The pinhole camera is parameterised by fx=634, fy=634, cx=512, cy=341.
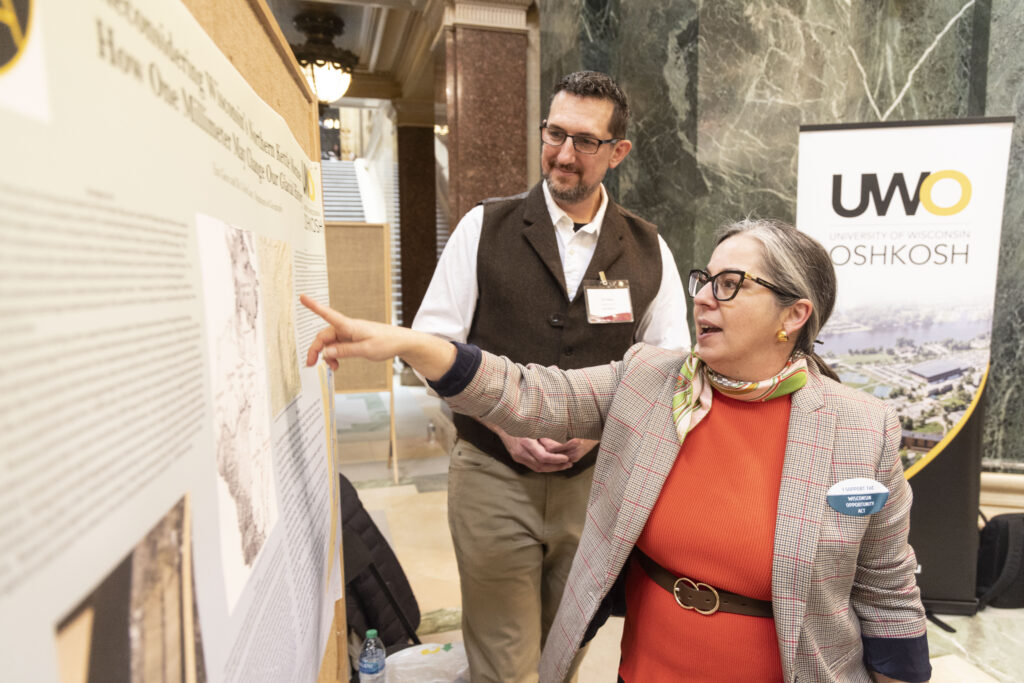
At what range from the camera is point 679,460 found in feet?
4.25

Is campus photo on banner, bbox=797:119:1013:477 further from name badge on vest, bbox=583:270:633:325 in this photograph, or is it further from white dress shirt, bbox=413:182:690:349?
name badge on vest, bbox=583:270:633:325

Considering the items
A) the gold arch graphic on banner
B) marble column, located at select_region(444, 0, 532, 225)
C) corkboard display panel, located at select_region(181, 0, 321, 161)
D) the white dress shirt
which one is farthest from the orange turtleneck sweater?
marble column, located at select_region(444, 0, 532, 225)

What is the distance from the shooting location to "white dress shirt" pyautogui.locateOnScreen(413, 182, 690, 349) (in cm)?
173

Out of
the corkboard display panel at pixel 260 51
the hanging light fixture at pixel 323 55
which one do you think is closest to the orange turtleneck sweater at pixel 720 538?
the corkboard display panel at pixel 260 51

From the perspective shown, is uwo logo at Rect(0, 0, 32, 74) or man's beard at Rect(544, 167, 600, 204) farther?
man's beard at Rect(544, 167, 600, 204)

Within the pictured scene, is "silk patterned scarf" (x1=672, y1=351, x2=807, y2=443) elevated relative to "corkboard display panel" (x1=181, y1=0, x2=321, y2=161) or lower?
lower

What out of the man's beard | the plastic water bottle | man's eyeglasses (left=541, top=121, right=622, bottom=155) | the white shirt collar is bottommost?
the plastic water bottle

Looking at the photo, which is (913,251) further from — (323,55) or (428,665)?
(323,55)

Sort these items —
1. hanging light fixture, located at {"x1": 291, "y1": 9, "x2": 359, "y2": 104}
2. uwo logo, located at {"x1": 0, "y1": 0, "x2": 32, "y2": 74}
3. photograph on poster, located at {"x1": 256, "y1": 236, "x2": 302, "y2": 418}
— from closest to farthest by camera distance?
1. uwo logo, located at {"x1": 0, "y1": 0, "x2": 32, "y2": 74}
2. photograph on poster, located at {"x1": 256, "y1": 236, "x2": 302, "y2": 418}
3. hanging light fixture, located at {"x1": 291, "y1": 9, "x2": 359, "y2": 104}

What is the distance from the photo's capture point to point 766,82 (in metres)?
3.12

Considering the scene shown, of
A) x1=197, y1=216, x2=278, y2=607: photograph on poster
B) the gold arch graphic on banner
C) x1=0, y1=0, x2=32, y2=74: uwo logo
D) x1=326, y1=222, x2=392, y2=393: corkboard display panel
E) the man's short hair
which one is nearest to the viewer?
x1=0, y1=0, x2=32, y2=74: uwo logo

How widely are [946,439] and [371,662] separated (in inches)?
96.6

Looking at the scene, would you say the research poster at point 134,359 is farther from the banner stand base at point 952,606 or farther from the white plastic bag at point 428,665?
the banner stand base at point 952,606

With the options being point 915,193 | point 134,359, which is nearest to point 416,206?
point 915,193
